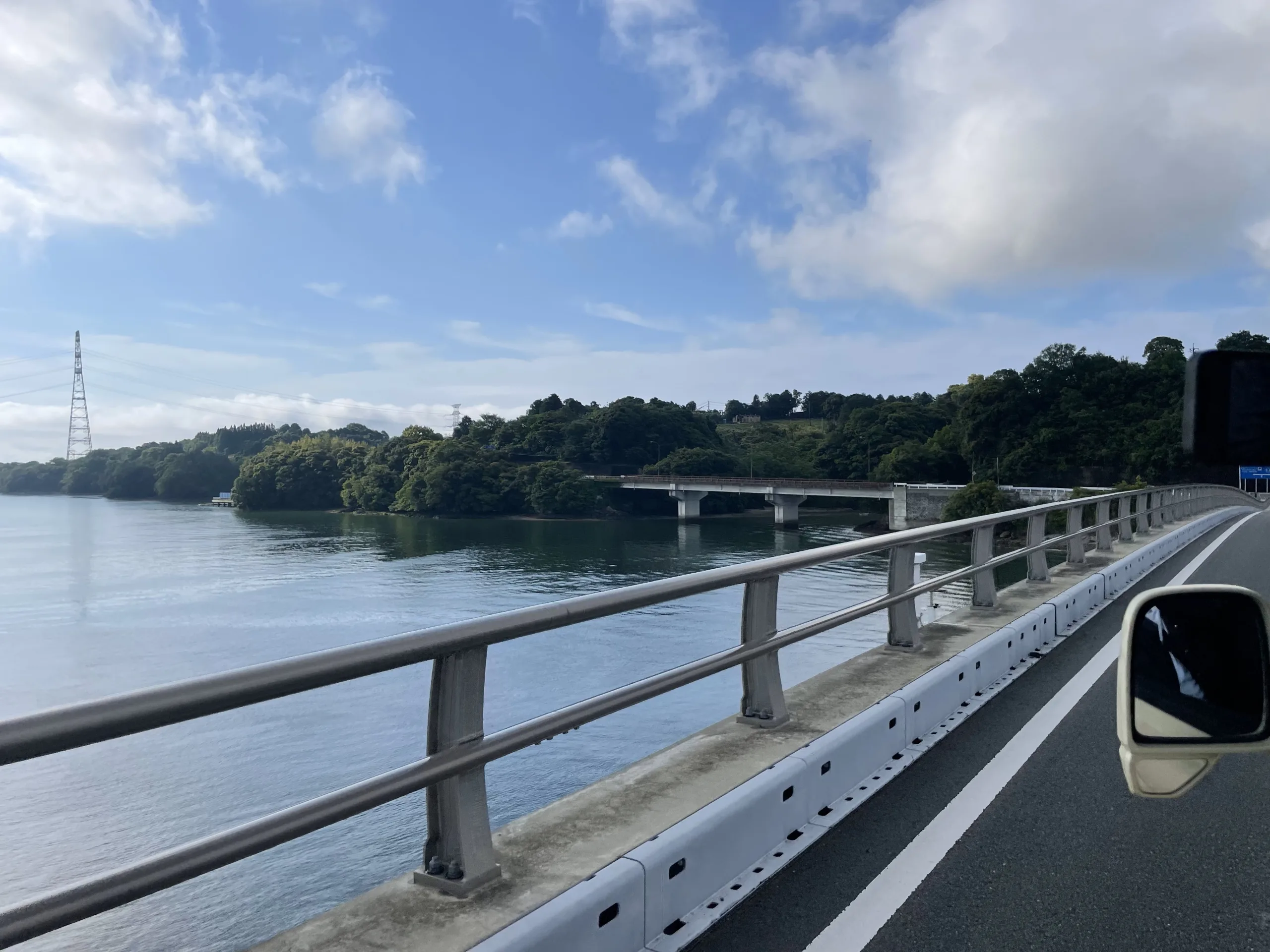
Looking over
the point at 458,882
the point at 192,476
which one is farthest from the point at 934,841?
the point at 192,476

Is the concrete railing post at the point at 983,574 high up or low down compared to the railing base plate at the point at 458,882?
up

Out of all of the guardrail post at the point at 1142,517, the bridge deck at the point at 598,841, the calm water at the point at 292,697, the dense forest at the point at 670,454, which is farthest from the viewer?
the dense forest at the point at 670,454

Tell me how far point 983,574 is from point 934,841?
4907 millimetres

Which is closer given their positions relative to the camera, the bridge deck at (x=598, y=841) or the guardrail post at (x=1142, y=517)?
the bridge deck at (x=598, y=841)

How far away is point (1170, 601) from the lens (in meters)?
1.91

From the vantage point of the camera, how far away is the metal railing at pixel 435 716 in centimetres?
192

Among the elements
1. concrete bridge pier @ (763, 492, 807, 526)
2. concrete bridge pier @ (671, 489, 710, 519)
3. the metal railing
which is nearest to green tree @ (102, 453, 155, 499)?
concrete bridge pier @ (671, 489, 710, 519)

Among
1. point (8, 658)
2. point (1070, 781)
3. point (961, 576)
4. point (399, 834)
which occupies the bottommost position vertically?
point (8, 658)

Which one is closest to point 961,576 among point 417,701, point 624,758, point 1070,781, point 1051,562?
point 1070,781

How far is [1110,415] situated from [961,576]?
358ft

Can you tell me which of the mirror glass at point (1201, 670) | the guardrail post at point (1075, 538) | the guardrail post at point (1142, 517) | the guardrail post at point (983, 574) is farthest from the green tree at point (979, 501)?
the mirror glass at point (1201, 670)

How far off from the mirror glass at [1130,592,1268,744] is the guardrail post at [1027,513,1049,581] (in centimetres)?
844

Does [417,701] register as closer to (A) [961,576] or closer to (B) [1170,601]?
(A) [961,576]

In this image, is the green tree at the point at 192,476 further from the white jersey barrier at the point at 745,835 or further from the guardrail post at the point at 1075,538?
the white jersey barrier at the point at 745,835
